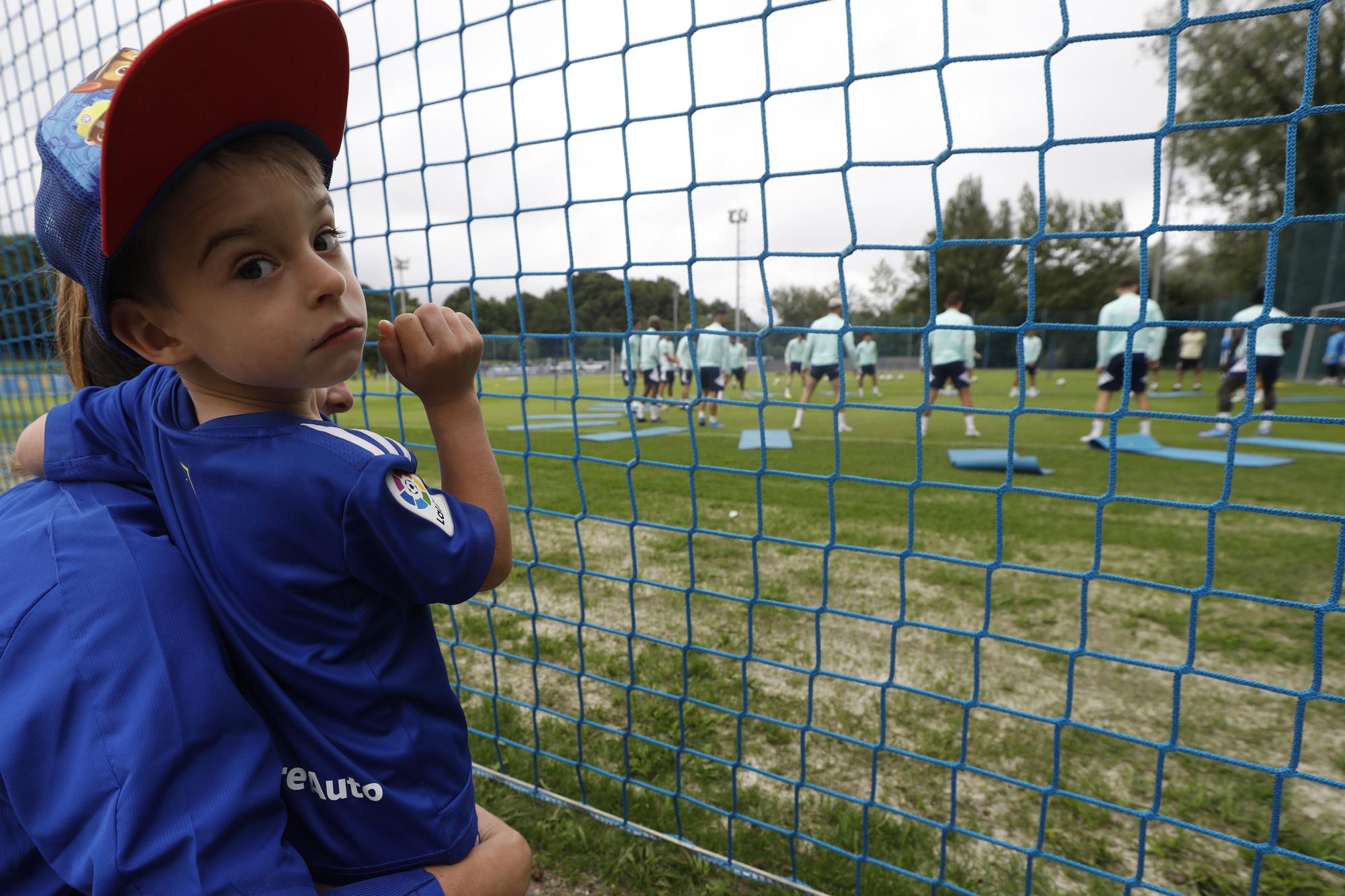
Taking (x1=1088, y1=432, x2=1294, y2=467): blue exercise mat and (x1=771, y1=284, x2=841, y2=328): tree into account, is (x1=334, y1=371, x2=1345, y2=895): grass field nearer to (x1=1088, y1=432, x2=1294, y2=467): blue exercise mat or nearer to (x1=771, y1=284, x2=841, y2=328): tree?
(x1=1088, y1=432, x2=1294, y2=467): blue exercise mat

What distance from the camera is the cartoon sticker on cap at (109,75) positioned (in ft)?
2.32

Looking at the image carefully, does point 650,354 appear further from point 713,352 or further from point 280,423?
point 280,423

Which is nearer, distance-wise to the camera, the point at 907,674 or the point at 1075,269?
the point at 907,674

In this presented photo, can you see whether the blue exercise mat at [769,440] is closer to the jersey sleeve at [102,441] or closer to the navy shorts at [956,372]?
the navy shorts at [956,372]

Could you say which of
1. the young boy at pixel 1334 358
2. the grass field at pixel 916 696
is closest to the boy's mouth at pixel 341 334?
the grass field at pixel 916 696

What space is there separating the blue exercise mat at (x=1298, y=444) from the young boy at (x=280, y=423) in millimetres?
8194

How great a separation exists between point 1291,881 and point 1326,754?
661mm

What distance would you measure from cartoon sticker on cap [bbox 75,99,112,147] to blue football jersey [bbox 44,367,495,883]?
0.94ft

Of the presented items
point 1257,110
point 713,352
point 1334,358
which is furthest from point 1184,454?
point 1257,110

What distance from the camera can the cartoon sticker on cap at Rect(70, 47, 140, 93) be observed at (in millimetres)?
707

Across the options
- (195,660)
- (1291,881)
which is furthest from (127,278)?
(1291,881)

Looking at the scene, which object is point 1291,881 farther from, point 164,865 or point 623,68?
point 623,68

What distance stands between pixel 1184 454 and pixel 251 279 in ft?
25.3

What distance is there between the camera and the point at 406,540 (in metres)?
0.70
